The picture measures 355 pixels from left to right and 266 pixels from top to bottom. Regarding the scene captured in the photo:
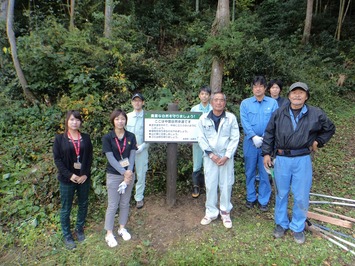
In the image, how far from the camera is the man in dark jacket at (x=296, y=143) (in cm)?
340

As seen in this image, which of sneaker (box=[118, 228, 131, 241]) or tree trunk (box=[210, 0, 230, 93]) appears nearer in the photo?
sneaker (box=[118, 228, 131, 241])

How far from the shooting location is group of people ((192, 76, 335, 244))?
3438 mm

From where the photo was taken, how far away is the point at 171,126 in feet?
14.0

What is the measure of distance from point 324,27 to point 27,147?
18269 mm

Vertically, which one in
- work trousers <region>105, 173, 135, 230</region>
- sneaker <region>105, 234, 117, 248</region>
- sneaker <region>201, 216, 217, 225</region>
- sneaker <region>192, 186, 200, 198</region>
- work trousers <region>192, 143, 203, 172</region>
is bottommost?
sneaker <region>105, 234, 117, 248</region>

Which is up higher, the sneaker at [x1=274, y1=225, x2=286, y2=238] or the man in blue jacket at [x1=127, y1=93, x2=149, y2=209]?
the man in blue jacket at [x1=127, y1=93, x2=149, y2=209]

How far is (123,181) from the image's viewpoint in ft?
12.1

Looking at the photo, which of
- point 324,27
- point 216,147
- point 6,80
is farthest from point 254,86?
point 324,27

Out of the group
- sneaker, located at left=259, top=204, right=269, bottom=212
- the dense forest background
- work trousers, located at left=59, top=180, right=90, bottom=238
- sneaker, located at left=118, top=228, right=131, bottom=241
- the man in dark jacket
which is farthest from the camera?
the dense forest background

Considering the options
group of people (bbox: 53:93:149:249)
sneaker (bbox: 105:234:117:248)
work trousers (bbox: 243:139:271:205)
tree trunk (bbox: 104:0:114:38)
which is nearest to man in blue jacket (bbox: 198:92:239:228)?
work trousers (bbox: 243:139:271:205)

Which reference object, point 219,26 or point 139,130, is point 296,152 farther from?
point 219,26

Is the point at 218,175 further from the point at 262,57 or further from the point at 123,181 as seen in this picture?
the point at 262,57

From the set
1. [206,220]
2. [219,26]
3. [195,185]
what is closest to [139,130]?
[195,185]

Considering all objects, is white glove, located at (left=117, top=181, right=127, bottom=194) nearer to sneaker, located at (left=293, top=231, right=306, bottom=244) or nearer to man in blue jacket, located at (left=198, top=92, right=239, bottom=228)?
man in blue jacket, located at (left=198, top=92, right=239, bottom=228)
